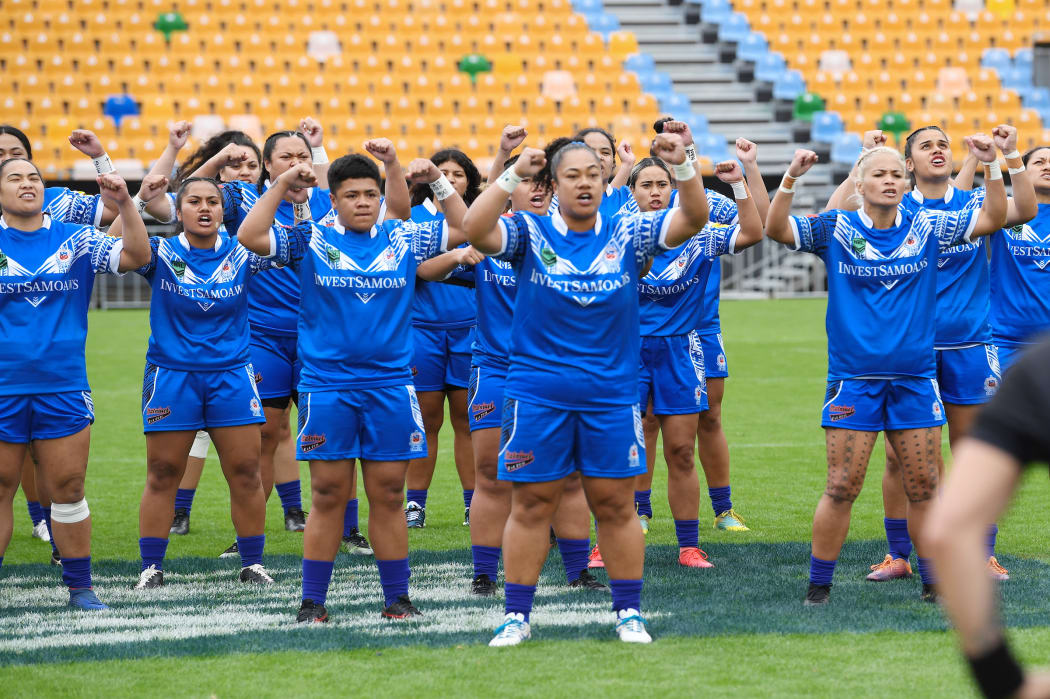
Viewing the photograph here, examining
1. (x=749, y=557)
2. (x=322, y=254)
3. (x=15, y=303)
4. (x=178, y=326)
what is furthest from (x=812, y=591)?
(x=15, y=303)

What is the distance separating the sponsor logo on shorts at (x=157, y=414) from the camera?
20.6 feet

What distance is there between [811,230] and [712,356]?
6.74 ft

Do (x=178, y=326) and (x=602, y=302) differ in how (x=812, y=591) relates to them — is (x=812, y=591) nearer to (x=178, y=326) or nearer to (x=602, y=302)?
(x=602, y=302)

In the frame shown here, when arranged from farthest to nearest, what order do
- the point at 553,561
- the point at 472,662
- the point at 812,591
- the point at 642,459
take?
1. the point at 553,561
2. the point at 812,591
3. the point at 642,459
4. the point at 472,662

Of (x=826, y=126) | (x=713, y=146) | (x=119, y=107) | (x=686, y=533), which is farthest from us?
(x=826, y=126)

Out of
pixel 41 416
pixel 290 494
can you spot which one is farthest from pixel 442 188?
pixel 290 494

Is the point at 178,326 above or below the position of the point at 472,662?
above

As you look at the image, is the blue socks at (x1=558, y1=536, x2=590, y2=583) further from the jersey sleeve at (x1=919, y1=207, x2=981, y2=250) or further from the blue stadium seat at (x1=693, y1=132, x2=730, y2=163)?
the blue stadium seat at (x1=693, y1=132, x2=730, y2=163)

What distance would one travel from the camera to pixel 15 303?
19.2 feet

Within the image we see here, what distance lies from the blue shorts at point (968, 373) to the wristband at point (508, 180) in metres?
2.65

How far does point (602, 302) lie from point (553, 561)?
2362mm

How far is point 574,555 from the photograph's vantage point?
20.6ft

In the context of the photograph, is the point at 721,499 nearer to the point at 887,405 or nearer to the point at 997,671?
the point at 887,405

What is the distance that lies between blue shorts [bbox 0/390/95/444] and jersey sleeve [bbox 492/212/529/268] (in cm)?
222
